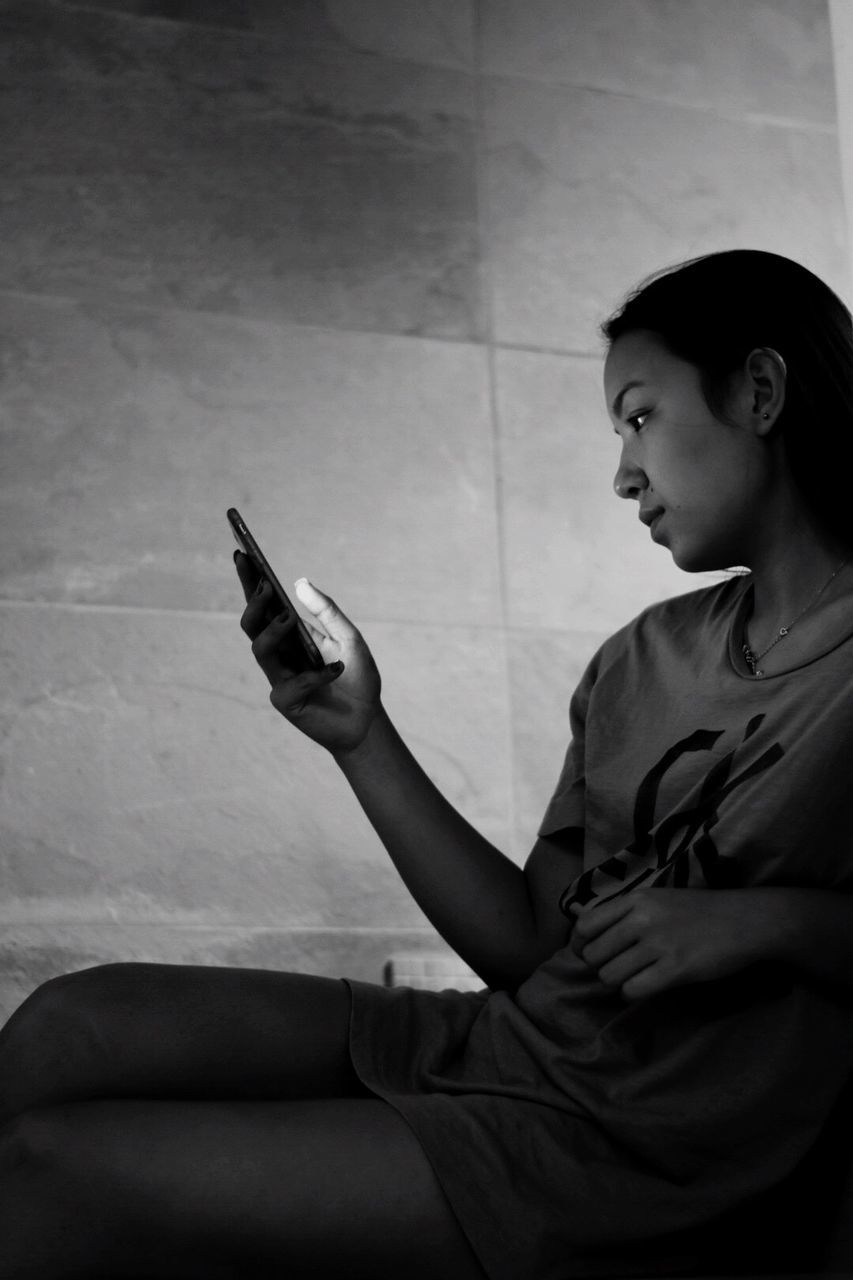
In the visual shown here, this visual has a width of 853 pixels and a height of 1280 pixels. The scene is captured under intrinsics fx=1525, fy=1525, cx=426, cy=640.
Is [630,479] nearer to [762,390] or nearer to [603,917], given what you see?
[762,390]

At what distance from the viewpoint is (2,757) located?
5.17 ft

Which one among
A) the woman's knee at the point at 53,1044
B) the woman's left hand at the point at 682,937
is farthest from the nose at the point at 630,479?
the woman's knee at the point at 53,1044

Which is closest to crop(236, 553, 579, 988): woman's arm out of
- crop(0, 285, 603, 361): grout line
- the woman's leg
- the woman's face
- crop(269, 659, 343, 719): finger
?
crop(269, 659, 343, 719): finger

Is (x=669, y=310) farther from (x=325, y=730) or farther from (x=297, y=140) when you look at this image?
(x=297, y=140)

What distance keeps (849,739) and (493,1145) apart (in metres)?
0.32

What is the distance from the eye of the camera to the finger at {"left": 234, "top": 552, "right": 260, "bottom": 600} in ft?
3.58

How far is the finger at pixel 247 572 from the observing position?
3.58 feet

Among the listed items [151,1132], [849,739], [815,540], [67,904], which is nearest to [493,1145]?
[151,1132]

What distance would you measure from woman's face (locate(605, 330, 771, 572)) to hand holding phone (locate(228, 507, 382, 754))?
0.78 feet

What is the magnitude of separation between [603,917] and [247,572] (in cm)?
37

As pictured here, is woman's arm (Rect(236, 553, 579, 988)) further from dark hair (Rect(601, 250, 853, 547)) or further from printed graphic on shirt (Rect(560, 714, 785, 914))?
dark hair (Rect(601, 250, 853, 547))

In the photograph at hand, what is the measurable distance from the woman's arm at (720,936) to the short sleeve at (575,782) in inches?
9.2

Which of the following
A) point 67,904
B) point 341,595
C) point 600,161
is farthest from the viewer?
point 600,161

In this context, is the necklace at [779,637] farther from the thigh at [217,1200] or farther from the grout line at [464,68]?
the grout line at [464,68]
